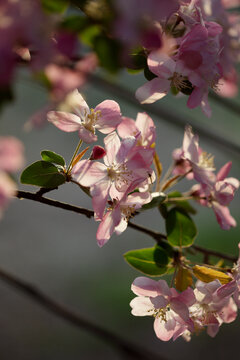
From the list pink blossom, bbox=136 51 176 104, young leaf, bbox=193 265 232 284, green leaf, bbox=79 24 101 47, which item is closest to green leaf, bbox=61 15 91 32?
green leaf, bbox=79 24 101 47

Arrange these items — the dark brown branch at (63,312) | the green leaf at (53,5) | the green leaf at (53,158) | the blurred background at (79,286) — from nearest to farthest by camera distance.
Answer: the green leaf at (53,5) → the green leaf at (53,158) → the dark brown branch at (63,312) → the blurred background at (79,286)

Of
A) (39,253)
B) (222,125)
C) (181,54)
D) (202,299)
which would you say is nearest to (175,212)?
(202,299)

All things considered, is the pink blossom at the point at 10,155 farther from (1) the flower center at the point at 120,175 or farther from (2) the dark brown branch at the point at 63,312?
(2) the dark brown branch at the point at 63,312

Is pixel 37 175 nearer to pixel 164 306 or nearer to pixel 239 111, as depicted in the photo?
pixel 164 306

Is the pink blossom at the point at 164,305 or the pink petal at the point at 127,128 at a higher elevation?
the pink petal at the point at 127,128

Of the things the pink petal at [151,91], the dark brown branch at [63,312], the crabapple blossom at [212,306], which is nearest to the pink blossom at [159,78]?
the pink petal at [151,91]

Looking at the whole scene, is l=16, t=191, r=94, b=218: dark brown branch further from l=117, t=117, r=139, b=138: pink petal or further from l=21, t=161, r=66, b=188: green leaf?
l=117, t=117, r=139, b=138: pink petal
